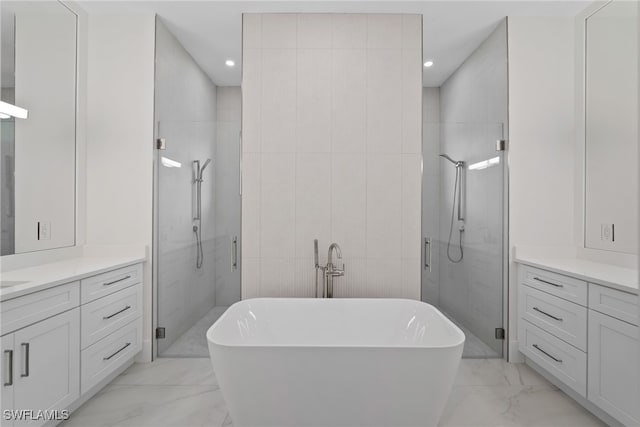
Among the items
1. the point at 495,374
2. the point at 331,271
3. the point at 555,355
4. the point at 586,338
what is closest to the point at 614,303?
the point at 586,338

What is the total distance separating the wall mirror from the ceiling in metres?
0.43

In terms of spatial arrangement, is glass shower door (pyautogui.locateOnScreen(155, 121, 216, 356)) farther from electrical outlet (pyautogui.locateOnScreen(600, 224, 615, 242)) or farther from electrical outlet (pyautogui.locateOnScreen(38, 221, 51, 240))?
electrical outlet (pyautogui.locateOnScreen(600, 224, 615, 242))

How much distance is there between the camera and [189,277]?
9.09 feet

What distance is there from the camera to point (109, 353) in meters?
2.15

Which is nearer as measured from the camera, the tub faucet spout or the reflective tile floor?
the reflective tile floor

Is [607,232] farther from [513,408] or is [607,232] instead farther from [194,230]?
[194,230]

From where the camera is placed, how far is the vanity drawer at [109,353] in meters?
1.95

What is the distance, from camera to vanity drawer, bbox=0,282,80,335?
146cm

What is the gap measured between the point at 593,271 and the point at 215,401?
252 cm

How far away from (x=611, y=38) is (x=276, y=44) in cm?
247

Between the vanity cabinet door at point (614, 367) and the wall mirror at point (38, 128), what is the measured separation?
3473 mm

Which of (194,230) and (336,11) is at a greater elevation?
(336,11)

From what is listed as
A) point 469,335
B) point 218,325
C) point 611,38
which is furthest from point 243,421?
point 611,38

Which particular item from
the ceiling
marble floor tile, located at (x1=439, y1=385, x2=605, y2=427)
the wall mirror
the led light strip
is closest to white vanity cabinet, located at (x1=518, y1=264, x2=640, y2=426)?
marble floor tile, located at (x1=439, y1=385, x2=605, y2=427)
